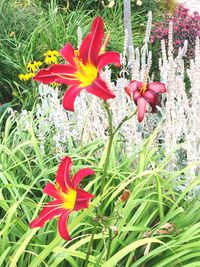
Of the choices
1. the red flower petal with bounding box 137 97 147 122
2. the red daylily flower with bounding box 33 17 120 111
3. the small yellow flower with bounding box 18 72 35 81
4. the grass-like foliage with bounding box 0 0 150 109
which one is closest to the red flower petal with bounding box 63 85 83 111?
the red daylily flower with bounding box 33 17 120 111

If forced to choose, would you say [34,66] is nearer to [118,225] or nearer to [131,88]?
[118,225]

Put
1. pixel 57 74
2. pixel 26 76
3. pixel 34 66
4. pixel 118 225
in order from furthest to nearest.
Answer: pixel 34 66 → pixel 26 76 → pixel 118 225 → pixel 57 74

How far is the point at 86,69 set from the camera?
1470 mm

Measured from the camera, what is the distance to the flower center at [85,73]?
4.76ft

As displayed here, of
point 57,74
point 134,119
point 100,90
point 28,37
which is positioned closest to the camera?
point 100,90

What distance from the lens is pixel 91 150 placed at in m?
2.85

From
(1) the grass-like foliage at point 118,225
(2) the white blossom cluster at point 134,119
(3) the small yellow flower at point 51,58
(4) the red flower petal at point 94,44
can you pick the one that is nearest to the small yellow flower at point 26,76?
(3) the small yellow flower at point 51,58

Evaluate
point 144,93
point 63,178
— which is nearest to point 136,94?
point 144,93

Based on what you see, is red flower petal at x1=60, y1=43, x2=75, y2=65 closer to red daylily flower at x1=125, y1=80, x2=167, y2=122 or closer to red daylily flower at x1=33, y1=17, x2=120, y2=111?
red daylily flower at x1=33, y1=17, x2=120, y2=111

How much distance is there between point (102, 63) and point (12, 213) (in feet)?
3.07

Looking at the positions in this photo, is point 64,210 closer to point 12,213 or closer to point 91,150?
point 12,213

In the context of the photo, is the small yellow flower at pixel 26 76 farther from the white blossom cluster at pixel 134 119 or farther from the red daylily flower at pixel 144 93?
the red daylily flower at pixel 144 93

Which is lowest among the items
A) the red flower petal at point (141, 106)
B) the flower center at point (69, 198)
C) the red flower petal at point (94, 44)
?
the flower center at point (69, 198)

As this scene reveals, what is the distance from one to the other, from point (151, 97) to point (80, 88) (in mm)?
217
